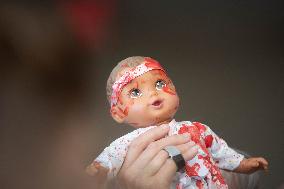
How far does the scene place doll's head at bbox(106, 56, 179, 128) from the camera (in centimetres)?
71

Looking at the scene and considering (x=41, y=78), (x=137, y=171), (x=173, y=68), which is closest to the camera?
(x=137, y=171)

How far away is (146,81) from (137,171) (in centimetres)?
15

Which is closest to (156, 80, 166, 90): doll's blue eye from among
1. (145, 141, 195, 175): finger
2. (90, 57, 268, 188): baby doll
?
(90, 57, 268, 188): baby doll

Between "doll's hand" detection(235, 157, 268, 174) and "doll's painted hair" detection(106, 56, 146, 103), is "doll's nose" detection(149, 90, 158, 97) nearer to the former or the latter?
"doll's painted hair" detection(106, 56, 146, 103)

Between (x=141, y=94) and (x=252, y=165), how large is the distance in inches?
8.9

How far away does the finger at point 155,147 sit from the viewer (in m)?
0.68

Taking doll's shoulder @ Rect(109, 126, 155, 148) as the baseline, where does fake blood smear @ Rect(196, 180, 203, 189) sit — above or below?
below

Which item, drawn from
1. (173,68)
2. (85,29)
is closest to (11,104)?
(85,29)

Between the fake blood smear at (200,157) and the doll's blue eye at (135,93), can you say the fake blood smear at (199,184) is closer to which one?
the fake blood smear at (200,157)

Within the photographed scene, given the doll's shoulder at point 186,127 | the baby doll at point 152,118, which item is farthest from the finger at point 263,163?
the doll's shoulder at point 186,127

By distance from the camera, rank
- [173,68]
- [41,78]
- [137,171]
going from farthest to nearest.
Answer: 1. [173,68]
2. [41,78]
3. [137,171]

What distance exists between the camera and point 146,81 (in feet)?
2.36

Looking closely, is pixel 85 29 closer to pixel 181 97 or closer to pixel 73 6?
pixel 73 6

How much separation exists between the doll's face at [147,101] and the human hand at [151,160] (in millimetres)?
25
